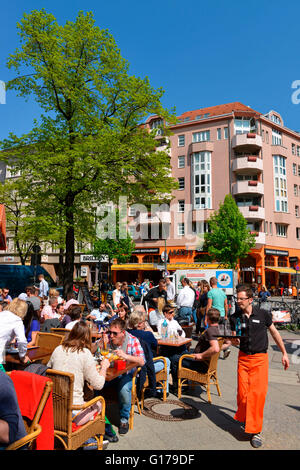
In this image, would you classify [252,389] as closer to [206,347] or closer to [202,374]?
[206,347]

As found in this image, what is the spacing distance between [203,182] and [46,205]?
2886 centimetres

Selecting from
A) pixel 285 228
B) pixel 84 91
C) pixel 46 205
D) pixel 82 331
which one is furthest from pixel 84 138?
pixel 285 228

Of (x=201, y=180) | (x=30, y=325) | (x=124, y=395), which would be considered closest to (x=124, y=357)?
(x=124, y=395)

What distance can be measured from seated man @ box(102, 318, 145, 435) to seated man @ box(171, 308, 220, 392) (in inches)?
41.8

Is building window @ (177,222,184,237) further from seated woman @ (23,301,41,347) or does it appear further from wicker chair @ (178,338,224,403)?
wicker chair @ (178,338,224,403)

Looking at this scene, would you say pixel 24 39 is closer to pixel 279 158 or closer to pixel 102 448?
pixel 102 448

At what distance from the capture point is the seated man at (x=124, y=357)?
4504 mm

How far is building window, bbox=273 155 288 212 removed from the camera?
1661 inches

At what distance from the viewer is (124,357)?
460 centimetres

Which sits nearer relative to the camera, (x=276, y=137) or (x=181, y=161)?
(x=181, y=161)

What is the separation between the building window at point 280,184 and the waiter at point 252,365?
4018 centimetres

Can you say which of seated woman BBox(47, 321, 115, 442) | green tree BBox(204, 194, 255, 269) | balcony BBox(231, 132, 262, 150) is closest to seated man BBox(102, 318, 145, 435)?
seated woman BBox(47, 321, 115, 442)

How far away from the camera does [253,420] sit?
165 inches

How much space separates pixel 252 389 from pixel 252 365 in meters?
0.28
